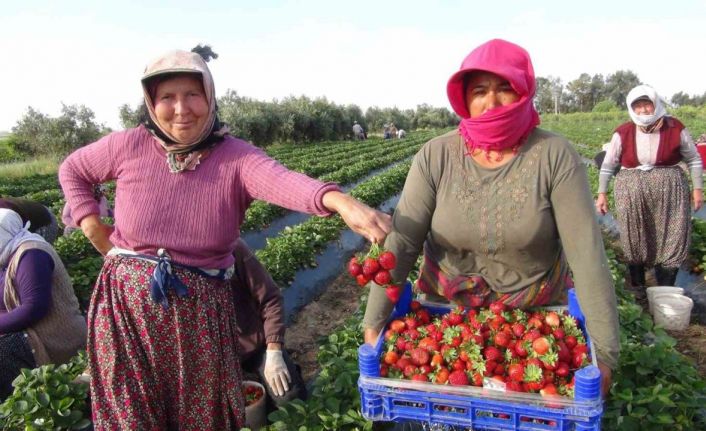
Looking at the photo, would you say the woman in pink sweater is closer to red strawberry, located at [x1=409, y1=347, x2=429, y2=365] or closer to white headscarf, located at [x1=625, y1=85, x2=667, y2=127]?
red strawberry, located at [x1=409, y1=347, x2=429, y2=365]

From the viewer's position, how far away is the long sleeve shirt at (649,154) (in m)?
4.08

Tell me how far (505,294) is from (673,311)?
9.96 ft

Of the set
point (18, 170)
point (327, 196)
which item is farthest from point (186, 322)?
point (18, 170)

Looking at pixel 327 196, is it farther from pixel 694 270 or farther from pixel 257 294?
pixel 694 270

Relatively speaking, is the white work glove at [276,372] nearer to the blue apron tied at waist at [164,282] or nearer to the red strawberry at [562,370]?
the blue apron tied at waist at [164,282]

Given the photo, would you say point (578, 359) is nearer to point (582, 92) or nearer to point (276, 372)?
point (276, 372)

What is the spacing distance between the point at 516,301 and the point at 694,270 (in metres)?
4.67

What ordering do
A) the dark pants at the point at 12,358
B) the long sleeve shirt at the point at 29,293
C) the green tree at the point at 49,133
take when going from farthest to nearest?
1. the green tree at the point at 49,133
2. the dark pants at the point at 12,358
3. the long sleeve shirt at the point at 29,293

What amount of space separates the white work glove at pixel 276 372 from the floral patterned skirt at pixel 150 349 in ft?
1.12

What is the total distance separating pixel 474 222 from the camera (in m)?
1.71

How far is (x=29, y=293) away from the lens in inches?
106

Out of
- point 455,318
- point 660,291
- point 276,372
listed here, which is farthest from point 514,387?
point 660,291

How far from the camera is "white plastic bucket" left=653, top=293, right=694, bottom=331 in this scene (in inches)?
156

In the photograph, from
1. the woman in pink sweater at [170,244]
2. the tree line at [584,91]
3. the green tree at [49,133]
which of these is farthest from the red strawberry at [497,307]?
the tree line at [584,91]
